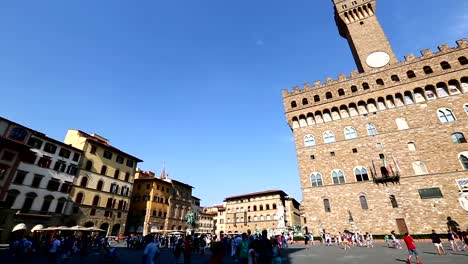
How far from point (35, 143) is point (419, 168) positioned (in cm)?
4287

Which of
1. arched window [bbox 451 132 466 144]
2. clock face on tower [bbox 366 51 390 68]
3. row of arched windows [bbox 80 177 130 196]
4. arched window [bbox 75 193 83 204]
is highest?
clock face on tower [bbox 366 51 390 68]

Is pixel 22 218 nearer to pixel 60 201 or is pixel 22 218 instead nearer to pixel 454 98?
pixel 60 201

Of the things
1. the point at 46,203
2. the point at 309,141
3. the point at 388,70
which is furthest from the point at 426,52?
the point at 46,203

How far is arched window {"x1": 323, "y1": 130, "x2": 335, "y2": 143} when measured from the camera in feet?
94.3

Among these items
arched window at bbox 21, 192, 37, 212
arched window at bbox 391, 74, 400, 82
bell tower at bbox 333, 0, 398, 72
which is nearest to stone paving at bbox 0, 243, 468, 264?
arched window at bbox 21, 192, 37, 212

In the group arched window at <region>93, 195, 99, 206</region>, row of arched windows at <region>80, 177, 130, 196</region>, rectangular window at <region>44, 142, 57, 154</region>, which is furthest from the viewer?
arched window at <region>93, 195, 99, 206</region>

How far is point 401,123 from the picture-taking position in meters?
26.0

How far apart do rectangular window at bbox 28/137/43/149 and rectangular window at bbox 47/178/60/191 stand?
438 centimetres

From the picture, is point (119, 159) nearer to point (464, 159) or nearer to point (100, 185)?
point (100, 185)

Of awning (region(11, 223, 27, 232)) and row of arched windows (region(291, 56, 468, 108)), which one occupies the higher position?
row of arched windows (region(291, 56, 468, 108))

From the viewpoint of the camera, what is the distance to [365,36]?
32.7 m

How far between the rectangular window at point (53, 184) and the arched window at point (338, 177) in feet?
110

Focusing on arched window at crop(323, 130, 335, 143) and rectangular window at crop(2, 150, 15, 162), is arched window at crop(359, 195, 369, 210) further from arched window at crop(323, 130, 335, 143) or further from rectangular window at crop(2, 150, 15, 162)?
rectangular window at crop(2, 150, 15, 162)

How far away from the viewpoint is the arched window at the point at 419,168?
77.3ft
